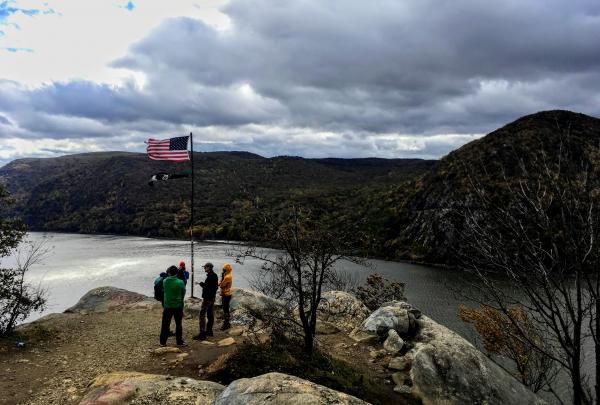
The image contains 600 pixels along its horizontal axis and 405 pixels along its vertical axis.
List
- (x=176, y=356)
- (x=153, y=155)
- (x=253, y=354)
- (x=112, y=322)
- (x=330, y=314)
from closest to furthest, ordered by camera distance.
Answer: (x=253, y=354) < (x=176, y=356) < (x=112, y=322) < (x=330, y=314) < (x=153, y=155)

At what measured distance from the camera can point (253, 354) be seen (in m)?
10.7

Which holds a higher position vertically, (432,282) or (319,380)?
(319,380)

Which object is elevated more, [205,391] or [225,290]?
[225,290]

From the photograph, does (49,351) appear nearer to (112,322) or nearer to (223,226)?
(112,322)

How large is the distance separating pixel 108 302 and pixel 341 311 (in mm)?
12564

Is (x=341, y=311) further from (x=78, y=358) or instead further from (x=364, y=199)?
(x=364, y=199)

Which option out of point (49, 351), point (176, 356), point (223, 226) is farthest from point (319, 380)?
point (223, 226)

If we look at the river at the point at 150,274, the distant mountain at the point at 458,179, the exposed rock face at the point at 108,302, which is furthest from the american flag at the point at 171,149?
the distant mountain at the point at 458,179

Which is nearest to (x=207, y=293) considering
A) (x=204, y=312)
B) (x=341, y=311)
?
(x=204, y=312)

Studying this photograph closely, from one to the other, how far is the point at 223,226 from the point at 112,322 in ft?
349

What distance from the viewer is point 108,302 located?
2180cm

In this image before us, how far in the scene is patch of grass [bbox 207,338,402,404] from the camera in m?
10.1

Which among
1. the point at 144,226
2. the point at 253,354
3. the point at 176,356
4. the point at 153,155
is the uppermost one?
the point at 153,155

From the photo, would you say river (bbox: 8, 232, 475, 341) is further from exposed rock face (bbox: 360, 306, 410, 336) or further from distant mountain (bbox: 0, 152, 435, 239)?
distant mountain (bbox: 0, 152, 435, 239)
